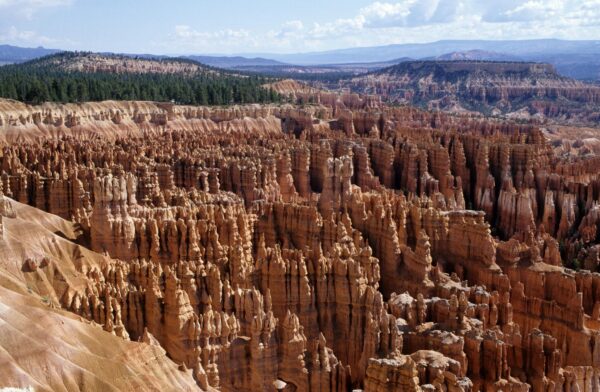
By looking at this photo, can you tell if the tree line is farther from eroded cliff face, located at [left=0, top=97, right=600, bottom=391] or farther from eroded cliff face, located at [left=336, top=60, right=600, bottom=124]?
eroded cliff face, located at [left=336, top=60, right=600, bottom=124]

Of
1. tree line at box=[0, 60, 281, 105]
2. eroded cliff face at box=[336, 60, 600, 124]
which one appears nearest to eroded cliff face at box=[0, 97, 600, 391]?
tree line at box=[0, 60, 281, 105]

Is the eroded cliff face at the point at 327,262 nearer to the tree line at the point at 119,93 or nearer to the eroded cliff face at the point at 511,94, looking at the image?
the tree line at the point at 119,93

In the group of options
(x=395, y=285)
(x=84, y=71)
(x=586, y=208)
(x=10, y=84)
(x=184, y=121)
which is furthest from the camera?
(x=84, y=71)

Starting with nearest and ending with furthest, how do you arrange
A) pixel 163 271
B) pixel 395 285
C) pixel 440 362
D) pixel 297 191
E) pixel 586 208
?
1. pixel 440 362
2. pixel 163 271
3. pixel 395 285
4. pixel 586 208
5. pixel 297 191

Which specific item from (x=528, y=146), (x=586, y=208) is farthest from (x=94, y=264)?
(x=528, y=146)

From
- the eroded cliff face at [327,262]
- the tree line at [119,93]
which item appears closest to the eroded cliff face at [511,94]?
the tree line at [119,93]

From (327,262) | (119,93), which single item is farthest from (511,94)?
(327,262)

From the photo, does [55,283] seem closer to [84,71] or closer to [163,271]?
A: [163,271]

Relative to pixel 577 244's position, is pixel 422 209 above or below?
above

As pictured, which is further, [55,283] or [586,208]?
→ [586,208]

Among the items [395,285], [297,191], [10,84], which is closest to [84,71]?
[10,84]
